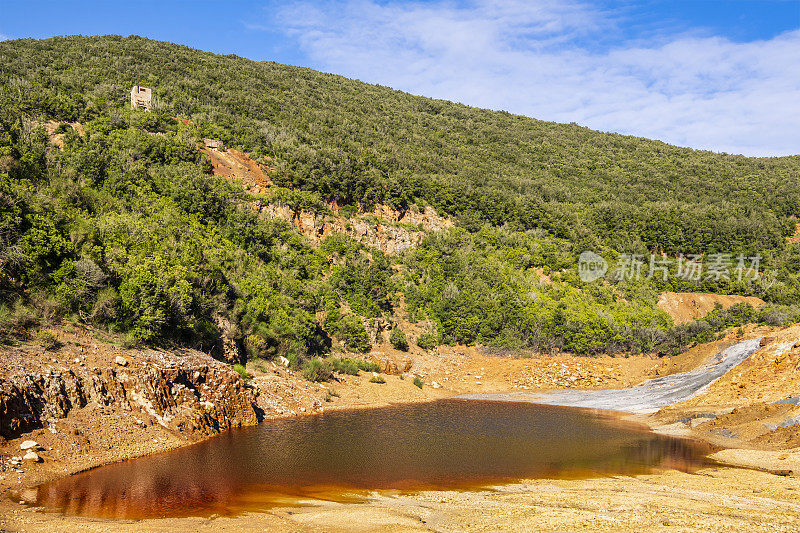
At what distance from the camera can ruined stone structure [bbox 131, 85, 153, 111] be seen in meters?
48.1

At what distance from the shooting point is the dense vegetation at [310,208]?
24.1m

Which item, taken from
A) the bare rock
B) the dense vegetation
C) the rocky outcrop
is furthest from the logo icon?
the bare rock

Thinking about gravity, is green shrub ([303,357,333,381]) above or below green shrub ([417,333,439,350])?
below

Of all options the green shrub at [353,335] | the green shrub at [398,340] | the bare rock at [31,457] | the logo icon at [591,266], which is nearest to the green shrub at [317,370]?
the green shrub at [353,335]

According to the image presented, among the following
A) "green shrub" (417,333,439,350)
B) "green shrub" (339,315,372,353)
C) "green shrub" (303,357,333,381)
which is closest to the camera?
"green shrub" (303,357,333,381)

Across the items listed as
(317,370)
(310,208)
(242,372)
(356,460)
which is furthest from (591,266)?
(356,460)

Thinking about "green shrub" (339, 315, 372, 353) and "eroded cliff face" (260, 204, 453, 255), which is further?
"eroded cliff face" (260, 204, 453, 255)

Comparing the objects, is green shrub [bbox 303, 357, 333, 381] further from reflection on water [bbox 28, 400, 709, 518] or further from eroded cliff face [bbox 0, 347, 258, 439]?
eroded cliff face [bbox 0, 347, 258, 439]

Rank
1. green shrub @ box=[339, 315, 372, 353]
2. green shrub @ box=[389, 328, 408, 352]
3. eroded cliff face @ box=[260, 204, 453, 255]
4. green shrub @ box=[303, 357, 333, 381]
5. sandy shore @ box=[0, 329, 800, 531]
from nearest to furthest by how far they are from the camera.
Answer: sandy shore @ box=[0, 329, 800, 531] < green shrub @ box=[303, 357, 333, 381] < green shrub @ box=[339, 315, 372, 353] < green shrub @ box=[389, 328, 408, 352] < eroded cliff face @ box=[260, 204, 453, 255]

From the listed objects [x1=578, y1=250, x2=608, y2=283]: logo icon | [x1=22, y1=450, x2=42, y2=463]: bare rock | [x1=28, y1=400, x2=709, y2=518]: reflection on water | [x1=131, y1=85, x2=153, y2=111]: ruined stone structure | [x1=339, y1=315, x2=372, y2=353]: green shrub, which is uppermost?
[x1=131, y1=85, x2=153, y2=111]: ruined stone structure

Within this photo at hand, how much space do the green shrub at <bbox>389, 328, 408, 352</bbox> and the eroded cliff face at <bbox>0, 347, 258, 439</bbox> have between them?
58.3ft

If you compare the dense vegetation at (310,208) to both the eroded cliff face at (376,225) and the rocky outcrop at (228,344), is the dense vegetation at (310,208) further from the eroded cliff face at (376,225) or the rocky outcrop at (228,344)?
the eroded cliff face at (376,225)

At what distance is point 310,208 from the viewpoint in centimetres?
4784

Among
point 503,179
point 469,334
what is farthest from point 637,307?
point 503,179
